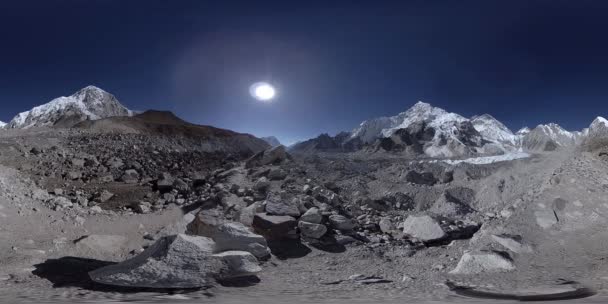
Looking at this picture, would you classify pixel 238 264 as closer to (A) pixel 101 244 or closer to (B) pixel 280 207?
(B) pixel 280 207

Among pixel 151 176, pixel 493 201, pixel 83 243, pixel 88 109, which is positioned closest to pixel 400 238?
pixel 493 201

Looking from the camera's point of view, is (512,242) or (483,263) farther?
(512,242)

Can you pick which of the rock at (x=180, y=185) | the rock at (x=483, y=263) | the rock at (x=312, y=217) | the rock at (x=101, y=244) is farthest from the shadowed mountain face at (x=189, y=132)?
the rock at (x=483, y=263)

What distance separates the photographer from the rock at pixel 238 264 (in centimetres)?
753

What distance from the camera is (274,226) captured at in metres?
10.8

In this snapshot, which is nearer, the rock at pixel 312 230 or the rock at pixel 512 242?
the rock at pixel 512 242

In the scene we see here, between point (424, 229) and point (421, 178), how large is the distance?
27.8ft

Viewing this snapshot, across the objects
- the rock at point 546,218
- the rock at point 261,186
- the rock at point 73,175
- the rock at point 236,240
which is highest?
the rock at point 73,175

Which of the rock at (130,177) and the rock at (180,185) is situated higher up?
the rock at (130,177)

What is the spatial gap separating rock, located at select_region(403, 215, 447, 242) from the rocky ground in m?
0.03

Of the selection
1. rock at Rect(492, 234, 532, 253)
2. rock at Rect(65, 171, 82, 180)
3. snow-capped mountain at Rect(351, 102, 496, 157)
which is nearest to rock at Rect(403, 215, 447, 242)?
rock at Rect(492, 234, 532, 253)

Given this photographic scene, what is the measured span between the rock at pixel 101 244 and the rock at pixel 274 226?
147 inches

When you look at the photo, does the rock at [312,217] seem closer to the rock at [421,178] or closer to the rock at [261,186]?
the rock at [261,186]

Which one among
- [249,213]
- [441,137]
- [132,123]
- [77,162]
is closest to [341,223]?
[249,213]
